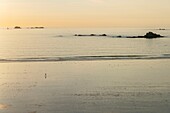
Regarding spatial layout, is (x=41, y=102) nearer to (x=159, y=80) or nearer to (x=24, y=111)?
(x=24, y=111)

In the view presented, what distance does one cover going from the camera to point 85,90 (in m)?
29.8

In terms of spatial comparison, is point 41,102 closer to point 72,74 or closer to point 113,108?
point 113,108

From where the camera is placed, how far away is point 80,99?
86.2ft

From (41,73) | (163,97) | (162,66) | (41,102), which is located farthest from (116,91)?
(162,66)

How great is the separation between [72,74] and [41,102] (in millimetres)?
14483

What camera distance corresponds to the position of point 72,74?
131ft

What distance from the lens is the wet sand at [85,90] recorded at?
78.2ft

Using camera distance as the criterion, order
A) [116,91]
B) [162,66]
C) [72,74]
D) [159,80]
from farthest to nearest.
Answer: [162,66] < [72,74] < [159,80] < [116,91]

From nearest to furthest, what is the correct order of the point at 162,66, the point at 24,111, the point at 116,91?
the point at 24,111, the point at 116,91, the point at 162,66

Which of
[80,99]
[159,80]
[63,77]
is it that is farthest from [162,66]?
[80,99]

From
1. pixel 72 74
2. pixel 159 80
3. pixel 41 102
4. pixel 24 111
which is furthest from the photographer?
pixel 72 74

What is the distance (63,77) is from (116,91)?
31.9ft

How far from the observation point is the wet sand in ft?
78.2

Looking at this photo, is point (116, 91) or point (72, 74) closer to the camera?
point (116, 91)
